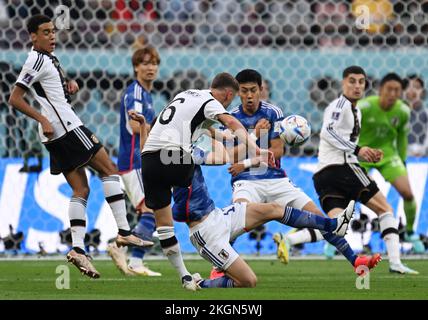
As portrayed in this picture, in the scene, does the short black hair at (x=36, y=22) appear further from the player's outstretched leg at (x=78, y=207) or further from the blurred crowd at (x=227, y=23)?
the blurred crowd at (x=227, y=23)

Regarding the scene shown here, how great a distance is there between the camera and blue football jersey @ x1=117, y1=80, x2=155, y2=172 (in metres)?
10.3

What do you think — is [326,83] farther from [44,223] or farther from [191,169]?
[191,169]

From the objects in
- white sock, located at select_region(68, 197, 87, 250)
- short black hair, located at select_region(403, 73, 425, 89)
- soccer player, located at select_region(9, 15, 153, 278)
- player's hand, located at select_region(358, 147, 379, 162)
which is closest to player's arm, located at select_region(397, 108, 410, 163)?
short black hair, located at select_region(403, 73, 425, 89)

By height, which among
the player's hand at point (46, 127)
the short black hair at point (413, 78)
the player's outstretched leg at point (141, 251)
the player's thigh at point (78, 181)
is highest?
the short black hair at point (413, 78)

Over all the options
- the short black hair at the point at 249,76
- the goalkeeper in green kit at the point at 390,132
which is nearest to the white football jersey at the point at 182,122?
the short black hair at the point at 249,76

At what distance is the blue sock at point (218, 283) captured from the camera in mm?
8445

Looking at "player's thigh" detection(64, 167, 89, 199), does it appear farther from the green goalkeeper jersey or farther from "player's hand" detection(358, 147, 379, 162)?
the green goalkeeper jersey

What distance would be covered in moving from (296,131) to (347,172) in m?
1.88

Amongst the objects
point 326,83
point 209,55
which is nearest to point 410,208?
point 326,83

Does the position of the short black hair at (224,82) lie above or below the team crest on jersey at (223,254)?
above

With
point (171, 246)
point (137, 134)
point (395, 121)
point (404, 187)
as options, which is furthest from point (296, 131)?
point (395, 121)

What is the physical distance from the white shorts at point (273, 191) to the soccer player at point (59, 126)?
112cm

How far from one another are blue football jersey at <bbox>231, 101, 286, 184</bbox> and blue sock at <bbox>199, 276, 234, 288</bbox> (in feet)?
5.58

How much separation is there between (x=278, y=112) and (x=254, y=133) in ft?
1.05
